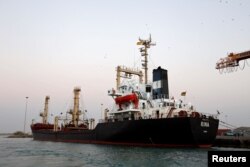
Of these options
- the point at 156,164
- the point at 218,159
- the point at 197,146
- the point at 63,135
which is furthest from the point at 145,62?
the point at 218,159

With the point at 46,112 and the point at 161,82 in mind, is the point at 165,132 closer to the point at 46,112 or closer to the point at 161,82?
the point at 161,82

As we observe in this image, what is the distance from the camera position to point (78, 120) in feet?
193

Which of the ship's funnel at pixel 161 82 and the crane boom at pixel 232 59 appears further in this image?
the ship's funnel at pixel 161 82

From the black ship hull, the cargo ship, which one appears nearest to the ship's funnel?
the cargo ship

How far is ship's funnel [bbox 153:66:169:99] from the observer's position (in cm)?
3581

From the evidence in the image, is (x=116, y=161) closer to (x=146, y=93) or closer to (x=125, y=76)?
(x=146, y=93)

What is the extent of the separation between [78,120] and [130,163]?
39.7 metres

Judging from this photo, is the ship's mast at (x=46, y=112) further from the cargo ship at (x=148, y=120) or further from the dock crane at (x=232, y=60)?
the dock crane at (x=232, y=60)

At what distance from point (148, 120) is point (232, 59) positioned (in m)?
11.0

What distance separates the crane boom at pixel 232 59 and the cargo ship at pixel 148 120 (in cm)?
598

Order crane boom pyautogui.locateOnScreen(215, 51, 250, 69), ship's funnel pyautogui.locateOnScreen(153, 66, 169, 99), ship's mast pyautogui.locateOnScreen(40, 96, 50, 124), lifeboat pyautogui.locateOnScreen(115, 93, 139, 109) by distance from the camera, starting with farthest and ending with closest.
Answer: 1. ship's mast pyautogui.locateOnScreen(40, 96, 50, 124)
2. lifeboat pyautogui.locateOnScreen(115, 93, 139, 109)
3. ship's funnel pyautogui.locateOnScreen(153, 66, 169, 99)
4. crane boom pyautogui.locateOnScreen(215, 51, 250, 69)

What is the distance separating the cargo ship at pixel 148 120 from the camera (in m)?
29.1

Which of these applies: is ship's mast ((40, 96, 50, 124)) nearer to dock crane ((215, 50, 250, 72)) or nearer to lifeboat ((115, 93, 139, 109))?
lifeboat ((115, 93, 139, 109))

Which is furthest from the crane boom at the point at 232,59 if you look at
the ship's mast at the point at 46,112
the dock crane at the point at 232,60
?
the ship's mast at the point at 46,112
